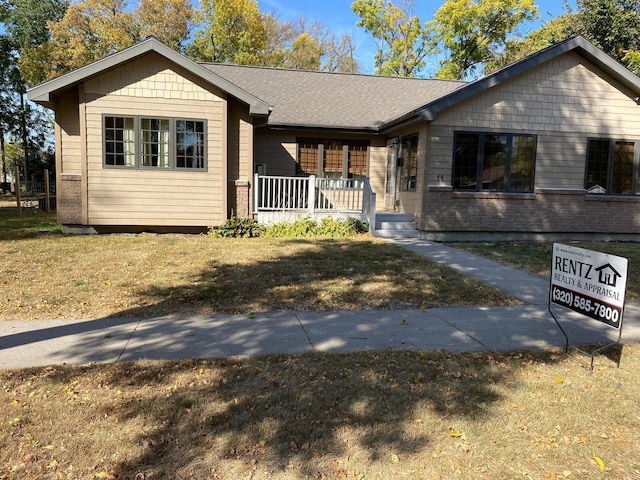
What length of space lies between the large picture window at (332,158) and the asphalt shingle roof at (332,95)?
812 millimetres

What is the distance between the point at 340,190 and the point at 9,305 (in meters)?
10.5

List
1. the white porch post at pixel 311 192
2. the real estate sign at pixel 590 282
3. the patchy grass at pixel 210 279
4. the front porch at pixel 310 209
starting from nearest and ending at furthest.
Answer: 1. the real estate sign at pixel 590 282
2. the patchy grass at pixel 210 279
3. the front porch at pixel 310 209
4. the white porch post at pixel 311 192

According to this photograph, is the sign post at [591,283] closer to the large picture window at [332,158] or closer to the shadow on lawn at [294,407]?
the shadow on lawn at [294,407]

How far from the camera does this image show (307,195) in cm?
1450

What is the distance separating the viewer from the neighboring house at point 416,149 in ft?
39.1

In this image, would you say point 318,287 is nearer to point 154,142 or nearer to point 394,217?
point 394,217

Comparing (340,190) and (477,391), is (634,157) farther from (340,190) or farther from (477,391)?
(477,391)

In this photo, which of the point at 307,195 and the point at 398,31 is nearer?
the point at 307,195

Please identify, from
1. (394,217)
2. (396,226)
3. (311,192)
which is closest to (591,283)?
(396,226)

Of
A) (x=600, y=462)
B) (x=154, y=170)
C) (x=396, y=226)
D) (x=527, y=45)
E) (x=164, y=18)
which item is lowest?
(x=600, y=462)

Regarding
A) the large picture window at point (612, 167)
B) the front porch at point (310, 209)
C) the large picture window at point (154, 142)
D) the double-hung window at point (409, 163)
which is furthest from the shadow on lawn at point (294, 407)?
the large picture window at point (612, 167)

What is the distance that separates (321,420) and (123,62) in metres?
11.0

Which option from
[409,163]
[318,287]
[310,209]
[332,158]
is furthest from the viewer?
[332,158]

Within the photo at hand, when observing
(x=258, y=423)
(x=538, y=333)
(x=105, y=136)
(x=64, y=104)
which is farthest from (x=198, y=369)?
(x=64, y=104)
